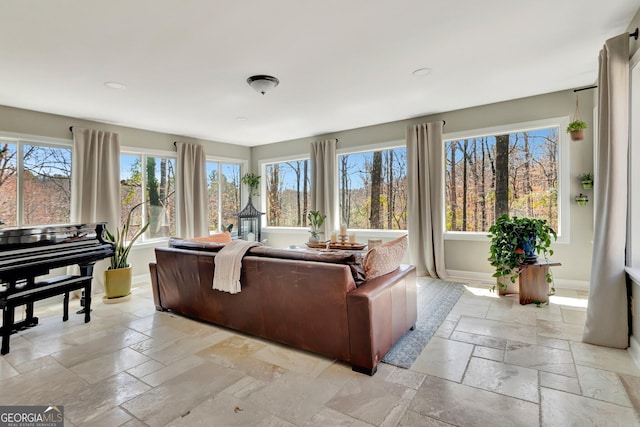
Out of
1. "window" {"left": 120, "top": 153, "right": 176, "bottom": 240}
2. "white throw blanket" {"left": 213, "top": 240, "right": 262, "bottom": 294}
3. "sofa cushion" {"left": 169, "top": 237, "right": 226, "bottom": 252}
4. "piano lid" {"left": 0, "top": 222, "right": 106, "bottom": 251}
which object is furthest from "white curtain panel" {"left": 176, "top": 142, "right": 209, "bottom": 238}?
"white throw blanket" {"left": 213, "top": 240, "right": 262, "bottom": 294}

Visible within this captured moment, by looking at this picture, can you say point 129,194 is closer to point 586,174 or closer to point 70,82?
point 70,82

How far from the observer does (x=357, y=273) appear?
2504 mm

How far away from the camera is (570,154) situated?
13.5 feet

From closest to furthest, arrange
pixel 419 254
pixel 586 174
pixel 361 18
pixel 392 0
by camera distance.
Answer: pixel 392 0
pixel 361 18
pixel 586 174
pixel 419 254

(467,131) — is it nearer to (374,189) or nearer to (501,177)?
(501,177)

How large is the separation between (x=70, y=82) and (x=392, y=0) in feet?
11.0

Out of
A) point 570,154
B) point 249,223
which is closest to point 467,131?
point 570,154

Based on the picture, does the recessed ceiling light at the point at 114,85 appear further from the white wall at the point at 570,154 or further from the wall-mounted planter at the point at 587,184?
the wall-mounted planter at the point at 587,184

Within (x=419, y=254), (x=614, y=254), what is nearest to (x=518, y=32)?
(x=614, y=254)

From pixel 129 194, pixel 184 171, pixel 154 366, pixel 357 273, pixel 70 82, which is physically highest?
pixel 70 82

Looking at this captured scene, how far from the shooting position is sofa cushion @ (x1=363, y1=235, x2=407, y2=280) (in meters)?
2.60

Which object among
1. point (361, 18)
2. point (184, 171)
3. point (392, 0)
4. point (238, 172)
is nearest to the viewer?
point (392, 0)

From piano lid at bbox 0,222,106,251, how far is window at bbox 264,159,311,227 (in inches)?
148

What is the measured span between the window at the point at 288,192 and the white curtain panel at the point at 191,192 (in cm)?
157
